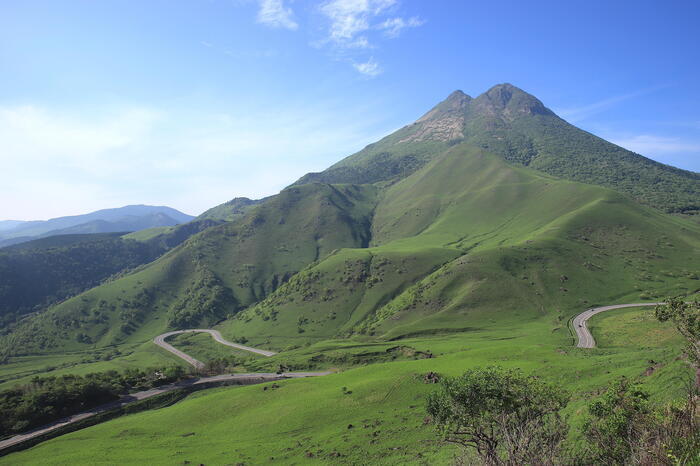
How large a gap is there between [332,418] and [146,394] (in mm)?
68069

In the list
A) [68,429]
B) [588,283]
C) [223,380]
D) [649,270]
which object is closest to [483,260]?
[588,283]

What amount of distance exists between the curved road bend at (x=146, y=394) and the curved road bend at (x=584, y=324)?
82038 millimetres

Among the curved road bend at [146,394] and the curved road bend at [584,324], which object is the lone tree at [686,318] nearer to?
the curved road bend at [584,324]

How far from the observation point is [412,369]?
8544 centimetres

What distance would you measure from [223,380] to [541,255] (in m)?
165

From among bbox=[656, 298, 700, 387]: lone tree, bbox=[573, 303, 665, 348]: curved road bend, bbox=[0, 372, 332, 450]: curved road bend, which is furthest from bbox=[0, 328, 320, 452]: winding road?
bbox=[656, 298, 700, 387]: lone tree

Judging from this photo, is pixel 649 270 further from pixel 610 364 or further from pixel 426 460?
pixel 426 460

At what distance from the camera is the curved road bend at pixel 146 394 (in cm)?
8306

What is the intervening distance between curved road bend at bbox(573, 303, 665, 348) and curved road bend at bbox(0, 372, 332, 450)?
82038 millimetres

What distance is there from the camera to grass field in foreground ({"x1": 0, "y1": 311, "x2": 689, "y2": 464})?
2154 inches

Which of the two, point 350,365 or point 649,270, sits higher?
point 649,270

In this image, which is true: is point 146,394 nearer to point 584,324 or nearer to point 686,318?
point 686,318

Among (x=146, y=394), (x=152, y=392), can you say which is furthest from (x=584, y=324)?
(x=146, y=394)

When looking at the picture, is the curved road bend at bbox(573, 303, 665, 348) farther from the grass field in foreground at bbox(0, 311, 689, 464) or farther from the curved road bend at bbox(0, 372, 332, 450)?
the curved road bend at bbox(0, 372, 332, 450)
